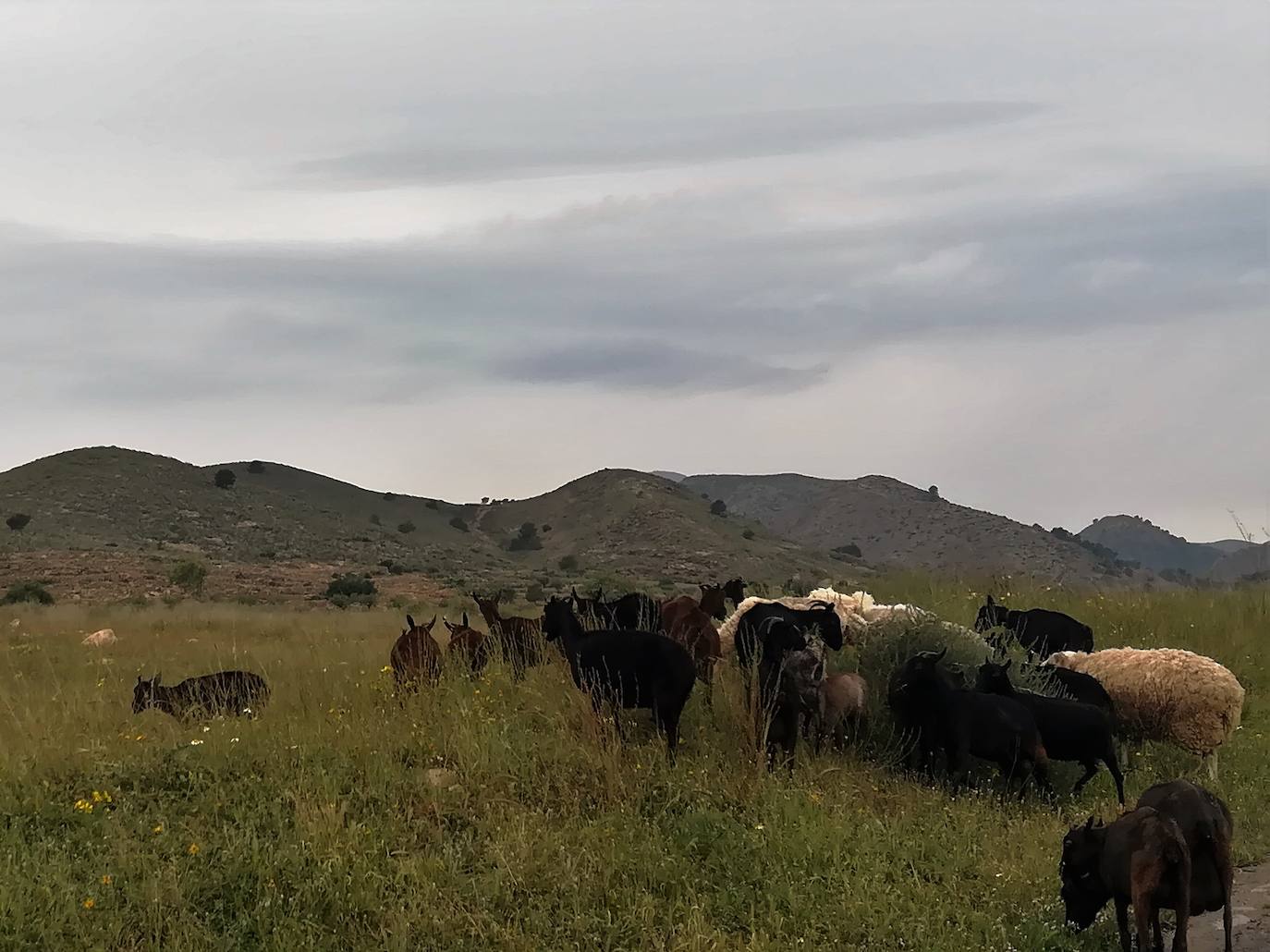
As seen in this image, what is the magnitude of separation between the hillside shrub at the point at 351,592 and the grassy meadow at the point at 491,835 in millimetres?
24362

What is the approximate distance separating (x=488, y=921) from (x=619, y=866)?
0.91 metres

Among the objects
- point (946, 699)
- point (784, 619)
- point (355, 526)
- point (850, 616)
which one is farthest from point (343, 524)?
point (946, 699)

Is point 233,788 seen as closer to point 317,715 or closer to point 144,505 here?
point 317,715

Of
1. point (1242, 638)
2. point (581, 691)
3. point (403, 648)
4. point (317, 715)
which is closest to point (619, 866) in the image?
point (581, 691)

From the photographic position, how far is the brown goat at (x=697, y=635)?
9609 mm

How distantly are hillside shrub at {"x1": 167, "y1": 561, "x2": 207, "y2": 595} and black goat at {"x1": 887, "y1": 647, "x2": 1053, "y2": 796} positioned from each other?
31497 mm

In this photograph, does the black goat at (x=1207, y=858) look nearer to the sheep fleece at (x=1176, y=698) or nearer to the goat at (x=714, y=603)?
the sheep fleece at (x=1176, y=698)

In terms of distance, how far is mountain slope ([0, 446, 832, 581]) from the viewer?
5766 centimetres

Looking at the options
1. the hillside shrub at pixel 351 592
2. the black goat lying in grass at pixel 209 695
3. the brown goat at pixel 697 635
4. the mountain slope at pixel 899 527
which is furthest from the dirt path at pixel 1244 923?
the mountain slope at pixel 899 527

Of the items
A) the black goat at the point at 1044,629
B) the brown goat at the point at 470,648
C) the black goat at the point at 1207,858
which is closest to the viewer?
the black goat at the point at 1207,858

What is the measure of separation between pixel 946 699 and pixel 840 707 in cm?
90


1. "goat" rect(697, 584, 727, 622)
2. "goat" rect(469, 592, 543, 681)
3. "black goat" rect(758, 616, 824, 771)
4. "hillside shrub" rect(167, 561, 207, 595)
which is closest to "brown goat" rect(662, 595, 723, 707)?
"black goat" rect(758, 616, 824, 771)

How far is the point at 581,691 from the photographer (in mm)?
8109

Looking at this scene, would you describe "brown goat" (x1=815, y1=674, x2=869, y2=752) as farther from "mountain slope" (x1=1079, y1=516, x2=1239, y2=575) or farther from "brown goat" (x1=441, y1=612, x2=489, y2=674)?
"mountain slope" (x1=1079, y1=516, x2=1239, y2=575)
